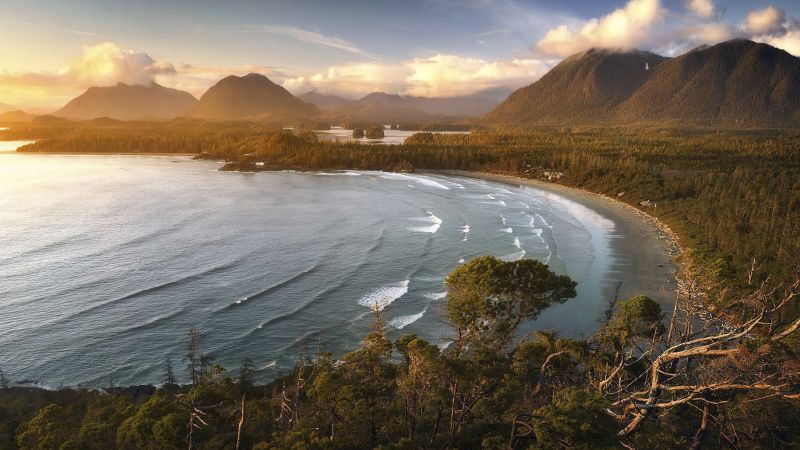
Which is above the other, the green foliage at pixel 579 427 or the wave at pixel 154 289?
the green foliage at pixel 579 427

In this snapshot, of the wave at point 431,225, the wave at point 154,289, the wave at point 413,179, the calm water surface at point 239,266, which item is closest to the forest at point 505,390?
the calm water surface at point 239,266

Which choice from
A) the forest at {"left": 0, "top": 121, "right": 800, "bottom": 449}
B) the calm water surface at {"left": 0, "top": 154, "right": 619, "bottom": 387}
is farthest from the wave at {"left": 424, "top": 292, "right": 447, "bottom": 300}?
the forest at {"left": 0, "top": 121, "right": 800, "bottom": 449}

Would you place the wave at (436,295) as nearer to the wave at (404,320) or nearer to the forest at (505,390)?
the wave at (404,320)

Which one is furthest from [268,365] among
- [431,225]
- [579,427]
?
[431,225]

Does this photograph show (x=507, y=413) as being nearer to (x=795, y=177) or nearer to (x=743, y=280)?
(x=743, y=280)

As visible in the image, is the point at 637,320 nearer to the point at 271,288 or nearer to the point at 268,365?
the point at 268,365

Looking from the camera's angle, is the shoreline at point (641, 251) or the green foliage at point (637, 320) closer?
the green foliage at point (637, 320)
